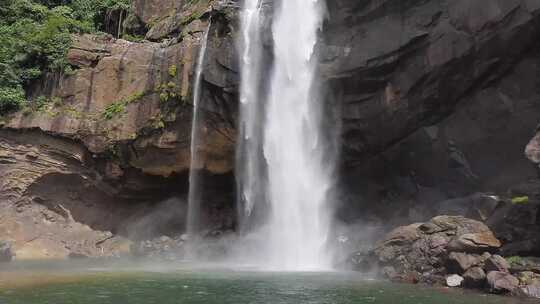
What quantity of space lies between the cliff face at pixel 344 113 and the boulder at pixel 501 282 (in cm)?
966

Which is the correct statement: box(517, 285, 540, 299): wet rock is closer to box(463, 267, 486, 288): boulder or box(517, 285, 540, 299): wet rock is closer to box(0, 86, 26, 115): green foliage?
box(463, 267, 486, 288): boulder

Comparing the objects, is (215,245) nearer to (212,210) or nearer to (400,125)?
(212,210)

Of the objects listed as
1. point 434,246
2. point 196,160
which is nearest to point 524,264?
point 434,246

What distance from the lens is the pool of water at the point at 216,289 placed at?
13477 millimetres

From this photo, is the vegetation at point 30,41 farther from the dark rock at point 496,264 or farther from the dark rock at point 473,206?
the dark rock at point 496,264

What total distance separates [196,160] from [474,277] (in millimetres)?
17727

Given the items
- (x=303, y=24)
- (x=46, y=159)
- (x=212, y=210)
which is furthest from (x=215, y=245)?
(x=303, y=24)

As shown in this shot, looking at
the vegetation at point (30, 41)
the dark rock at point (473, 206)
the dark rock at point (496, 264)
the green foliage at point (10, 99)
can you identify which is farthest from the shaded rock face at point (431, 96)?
the green foliage at point (10, 99)

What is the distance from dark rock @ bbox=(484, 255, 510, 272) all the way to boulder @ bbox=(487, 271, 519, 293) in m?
0.32

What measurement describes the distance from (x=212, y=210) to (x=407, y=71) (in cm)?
1455

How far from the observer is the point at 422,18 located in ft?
81.8

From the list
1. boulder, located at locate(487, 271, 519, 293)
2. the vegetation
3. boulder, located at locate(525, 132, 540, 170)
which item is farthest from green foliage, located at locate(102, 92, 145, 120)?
boulder, located at locate(487, 271, 519, 293)

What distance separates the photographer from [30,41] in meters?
33.2

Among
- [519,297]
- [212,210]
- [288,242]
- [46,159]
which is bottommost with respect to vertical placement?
[519,297]
